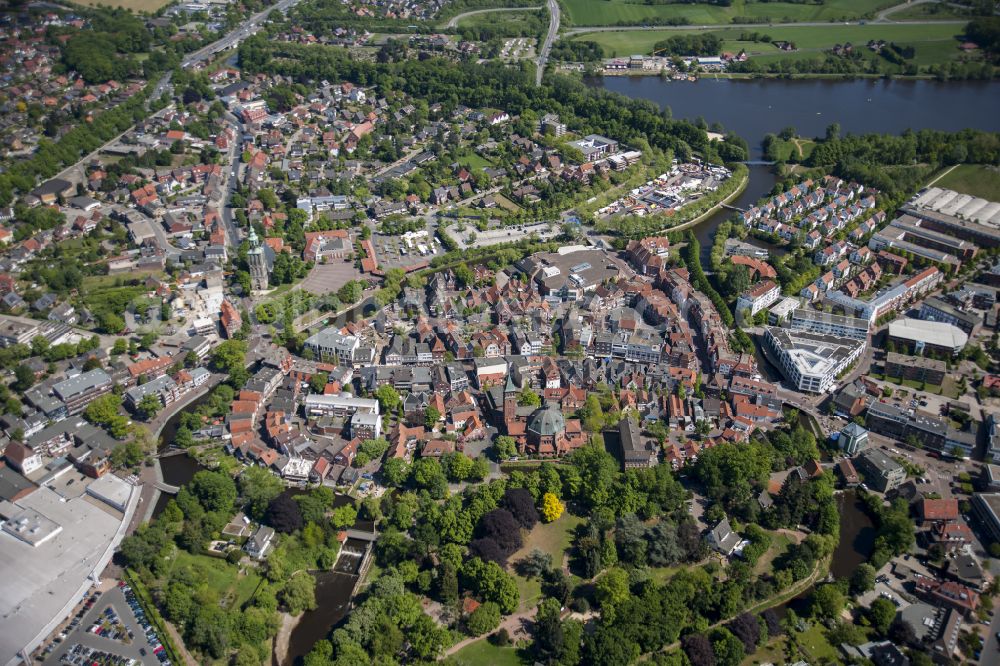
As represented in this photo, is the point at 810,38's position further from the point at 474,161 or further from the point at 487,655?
Result: the point at 487,655

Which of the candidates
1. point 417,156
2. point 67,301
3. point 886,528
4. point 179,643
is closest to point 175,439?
point 179,643

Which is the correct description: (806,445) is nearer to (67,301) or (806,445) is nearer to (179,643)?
(179,643)

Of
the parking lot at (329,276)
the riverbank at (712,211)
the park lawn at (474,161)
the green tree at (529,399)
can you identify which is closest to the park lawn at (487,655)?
the green tree at (529,399)

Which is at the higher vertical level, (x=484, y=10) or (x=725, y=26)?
(x=484, y=10)

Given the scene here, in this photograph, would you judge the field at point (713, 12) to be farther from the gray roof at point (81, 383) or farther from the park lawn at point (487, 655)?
the park lawn at point (487, 655)

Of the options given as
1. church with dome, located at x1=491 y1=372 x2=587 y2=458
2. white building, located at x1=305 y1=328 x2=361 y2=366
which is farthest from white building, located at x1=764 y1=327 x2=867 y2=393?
white building, located at x1=305 y1=328 x2=361 y2=366

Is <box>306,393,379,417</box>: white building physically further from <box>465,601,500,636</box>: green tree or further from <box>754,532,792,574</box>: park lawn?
<box>754,532,792,574</box>: park lawn

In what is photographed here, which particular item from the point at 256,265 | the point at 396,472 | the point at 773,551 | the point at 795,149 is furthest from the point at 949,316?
the point at 256,265

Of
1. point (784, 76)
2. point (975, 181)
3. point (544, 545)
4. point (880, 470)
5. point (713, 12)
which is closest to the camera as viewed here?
point (544, 545)

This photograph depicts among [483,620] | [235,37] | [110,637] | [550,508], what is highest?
[235,37]
